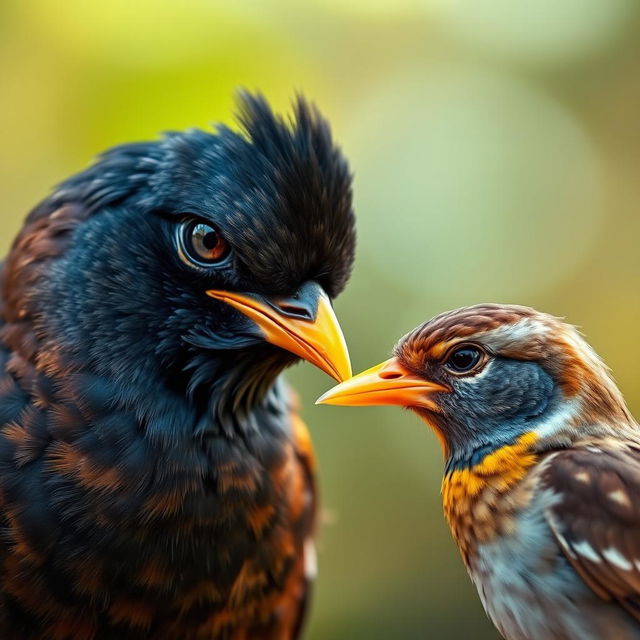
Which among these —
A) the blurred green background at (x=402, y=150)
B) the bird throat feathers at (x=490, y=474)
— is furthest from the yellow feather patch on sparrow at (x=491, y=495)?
the blurred green background at (x=402, y=150)

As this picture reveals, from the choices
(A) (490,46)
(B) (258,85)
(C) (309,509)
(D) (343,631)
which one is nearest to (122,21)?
(B) (258,85)

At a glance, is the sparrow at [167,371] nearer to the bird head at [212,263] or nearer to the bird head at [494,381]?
the bird head at [212,263]

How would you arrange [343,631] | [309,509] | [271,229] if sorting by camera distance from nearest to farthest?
[271,229] < [309,509] < [343,631]

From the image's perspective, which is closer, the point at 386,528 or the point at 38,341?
the point at 38,341

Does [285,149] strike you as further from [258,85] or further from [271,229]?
[258,85]

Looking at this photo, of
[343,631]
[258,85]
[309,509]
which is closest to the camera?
[309,509]

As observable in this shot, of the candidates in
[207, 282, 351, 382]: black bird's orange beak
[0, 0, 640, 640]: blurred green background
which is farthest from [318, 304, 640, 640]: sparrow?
[0, 0, 640, 640]: blurred green background

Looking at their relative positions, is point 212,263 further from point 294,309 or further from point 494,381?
point 494,381
